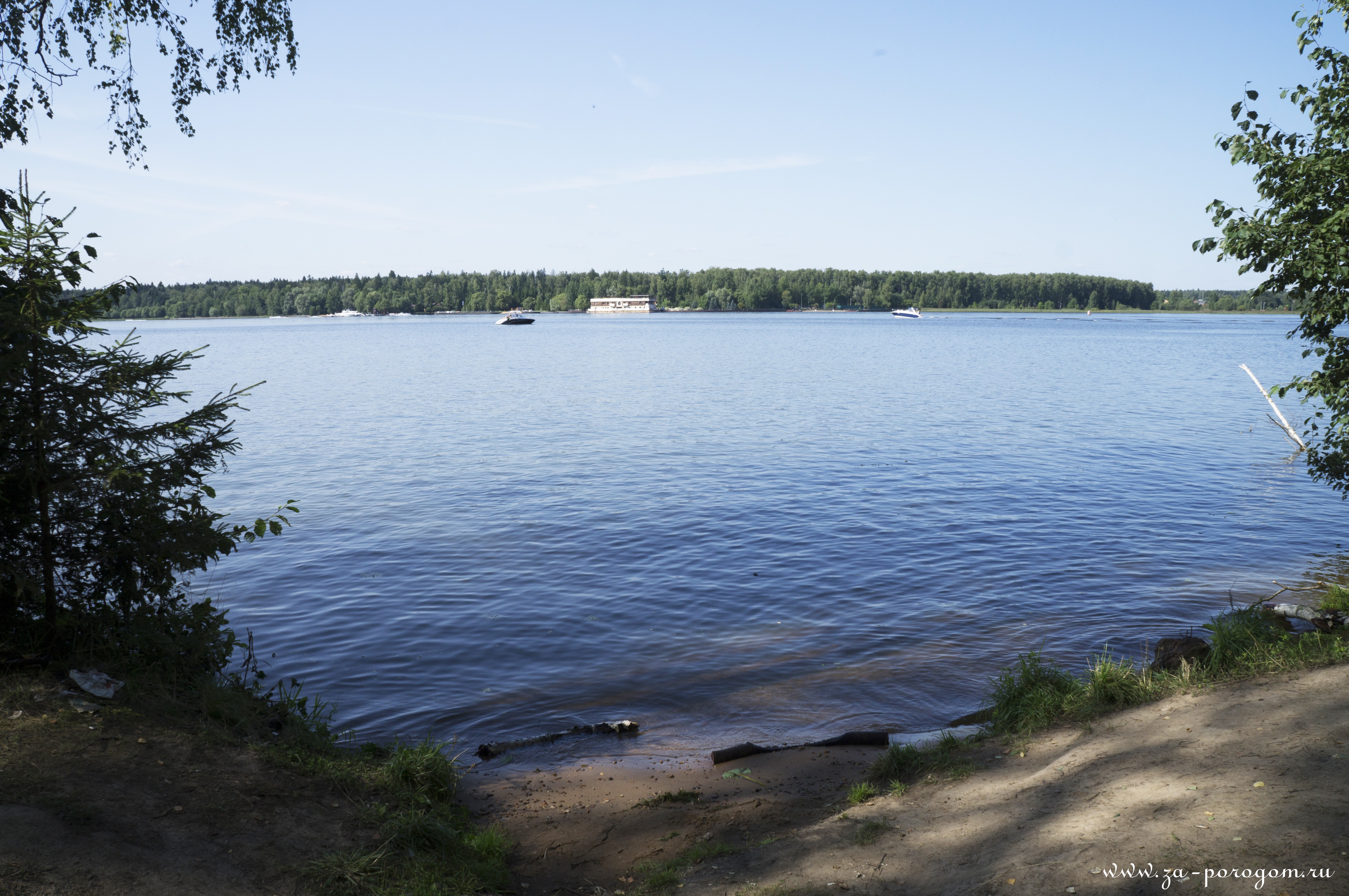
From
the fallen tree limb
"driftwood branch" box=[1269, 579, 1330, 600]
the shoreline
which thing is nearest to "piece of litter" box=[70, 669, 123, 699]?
the shoreline

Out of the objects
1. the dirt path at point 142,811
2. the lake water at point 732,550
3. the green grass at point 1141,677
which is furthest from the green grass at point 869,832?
the dirt path at point 142,811

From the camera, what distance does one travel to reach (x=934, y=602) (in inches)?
577

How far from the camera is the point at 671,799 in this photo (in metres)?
7.99

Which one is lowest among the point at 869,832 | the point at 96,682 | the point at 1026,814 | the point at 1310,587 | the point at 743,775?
the point at 743,775

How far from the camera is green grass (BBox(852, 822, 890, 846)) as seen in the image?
6.22 meters

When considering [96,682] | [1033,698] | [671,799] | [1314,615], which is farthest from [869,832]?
[1314,615]

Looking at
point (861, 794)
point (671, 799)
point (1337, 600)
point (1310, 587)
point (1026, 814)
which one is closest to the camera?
point (1026, 814)

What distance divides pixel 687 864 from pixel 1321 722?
202 inches

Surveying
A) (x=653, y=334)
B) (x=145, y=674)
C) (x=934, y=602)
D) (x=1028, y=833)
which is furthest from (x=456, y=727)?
(x=653, y=334)

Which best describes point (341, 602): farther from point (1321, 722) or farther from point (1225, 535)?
point (1225, 535)

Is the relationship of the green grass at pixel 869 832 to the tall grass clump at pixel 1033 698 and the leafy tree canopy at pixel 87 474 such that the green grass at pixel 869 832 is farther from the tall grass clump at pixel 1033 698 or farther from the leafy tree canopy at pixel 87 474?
the leafy tree canopy at pixel 87 474

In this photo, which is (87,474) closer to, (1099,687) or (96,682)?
(96,682)

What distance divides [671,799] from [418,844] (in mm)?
2598

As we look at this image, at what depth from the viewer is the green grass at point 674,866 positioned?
617 centimetres
